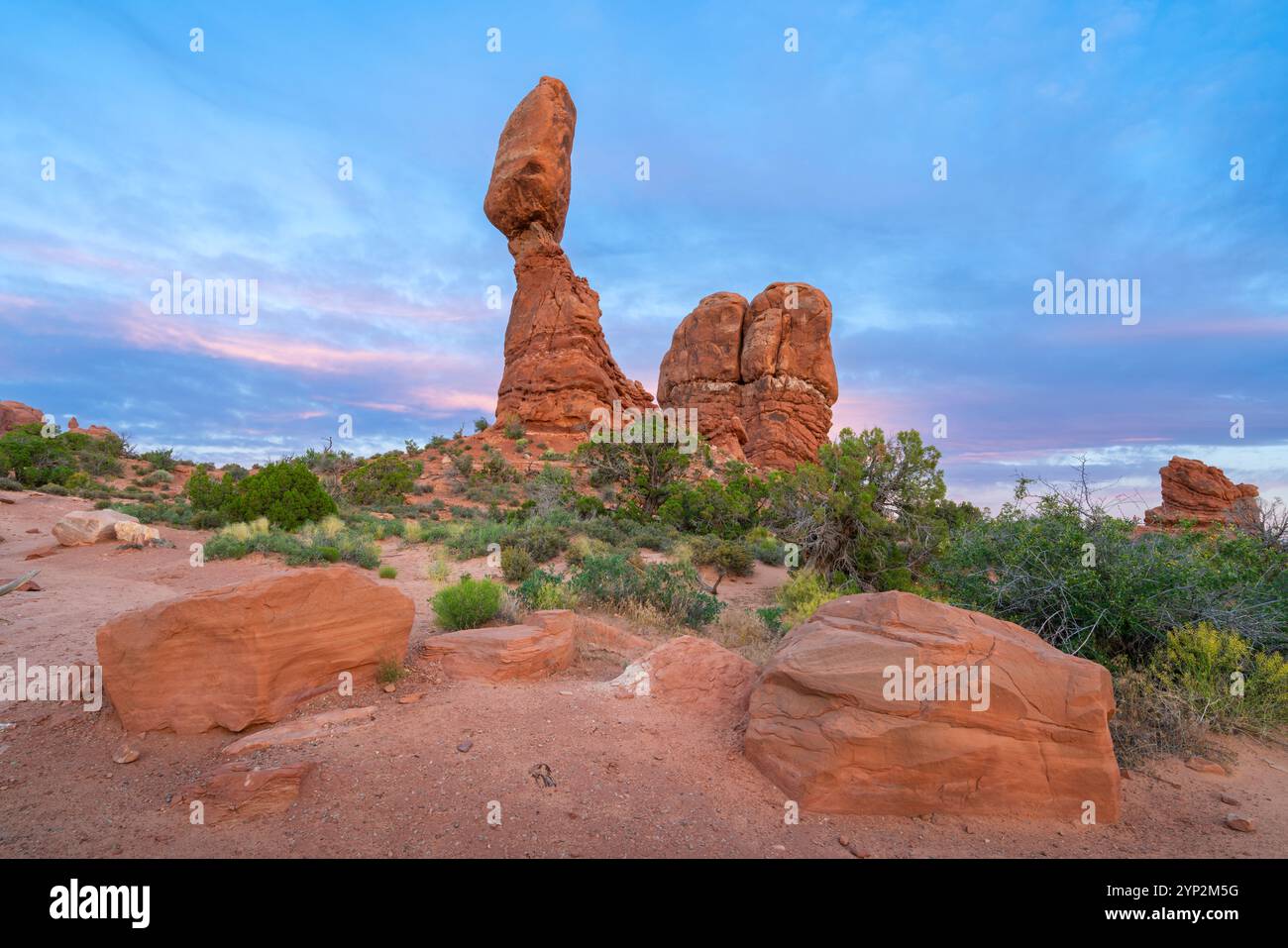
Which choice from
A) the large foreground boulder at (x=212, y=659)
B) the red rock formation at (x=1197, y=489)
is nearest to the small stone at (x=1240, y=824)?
the large foreground boulder at (x=212, y=659)

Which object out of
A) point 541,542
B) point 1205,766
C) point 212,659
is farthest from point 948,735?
point 541,542

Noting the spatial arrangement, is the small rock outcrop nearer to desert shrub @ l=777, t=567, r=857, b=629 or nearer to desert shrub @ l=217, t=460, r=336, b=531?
desert shrub @ l=777, t=567, r=857, b=629

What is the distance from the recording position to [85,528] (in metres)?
12.0

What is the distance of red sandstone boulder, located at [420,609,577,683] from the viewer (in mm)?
5641

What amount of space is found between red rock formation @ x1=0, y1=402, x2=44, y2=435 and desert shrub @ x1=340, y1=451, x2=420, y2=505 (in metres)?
25.6

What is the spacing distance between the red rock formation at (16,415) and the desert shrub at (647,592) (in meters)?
42.1

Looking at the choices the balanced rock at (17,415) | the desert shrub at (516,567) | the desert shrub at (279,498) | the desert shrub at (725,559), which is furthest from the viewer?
the balanced rock at (17,415)

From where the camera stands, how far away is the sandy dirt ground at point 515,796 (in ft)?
11.1

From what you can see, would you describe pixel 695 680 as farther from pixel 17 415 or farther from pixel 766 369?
pixel 17 415

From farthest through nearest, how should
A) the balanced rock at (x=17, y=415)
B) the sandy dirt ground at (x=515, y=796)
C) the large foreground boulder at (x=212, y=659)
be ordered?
the balanced rock at (x=17, y=415) < the large foreground boulder at (x=212, y=659) < the sandy dirt ground at (x=515, y=796)

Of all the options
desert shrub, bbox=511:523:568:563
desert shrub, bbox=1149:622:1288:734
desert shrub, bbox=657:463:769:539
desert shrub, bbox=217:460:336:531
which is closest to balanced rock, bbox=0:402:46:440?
desert shrub, bbox=217:460:336:531

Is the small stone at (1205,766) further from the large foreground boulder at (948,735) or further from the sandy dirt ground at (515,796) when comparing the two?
the large foreground boulder at (948,735)

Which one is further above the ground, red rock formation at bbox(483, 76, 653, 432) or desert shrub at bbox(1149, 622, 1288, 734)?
red rock formation at bbox(483, 76, 653, 432)
